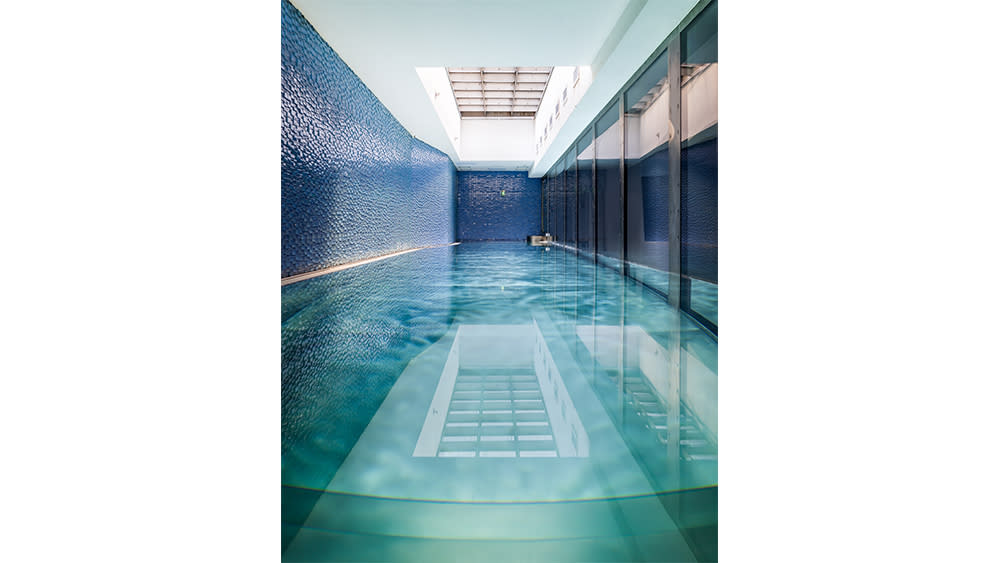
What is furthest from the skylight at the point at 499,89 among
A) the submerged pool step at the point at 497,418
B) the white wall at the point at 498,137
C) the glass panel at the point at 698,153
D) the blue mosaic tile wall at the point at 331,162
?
the submerged pool step at the point at 497,418

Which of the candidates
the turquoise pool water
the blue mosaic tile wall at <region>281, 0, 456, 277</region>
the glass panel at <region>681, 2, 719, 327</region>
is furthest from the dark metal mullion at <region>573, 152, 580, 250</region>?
the turquoise pool water

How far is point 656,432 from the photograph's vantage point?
1027mm

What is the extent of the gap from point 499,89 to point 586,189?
3.14 meters

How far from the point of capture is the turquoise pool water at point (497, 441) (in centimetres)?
69

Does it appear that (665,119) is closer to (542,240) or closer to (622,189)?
(622,189)

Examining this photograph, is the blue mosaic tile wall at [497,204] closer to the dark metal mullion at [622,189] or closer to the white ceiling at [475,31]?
the white ceiling at [475,31]

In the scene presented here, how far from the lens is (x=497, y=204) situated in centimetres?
1341

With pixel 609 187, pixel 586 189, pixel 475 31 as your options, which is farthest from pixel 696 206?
pixel 586 189
